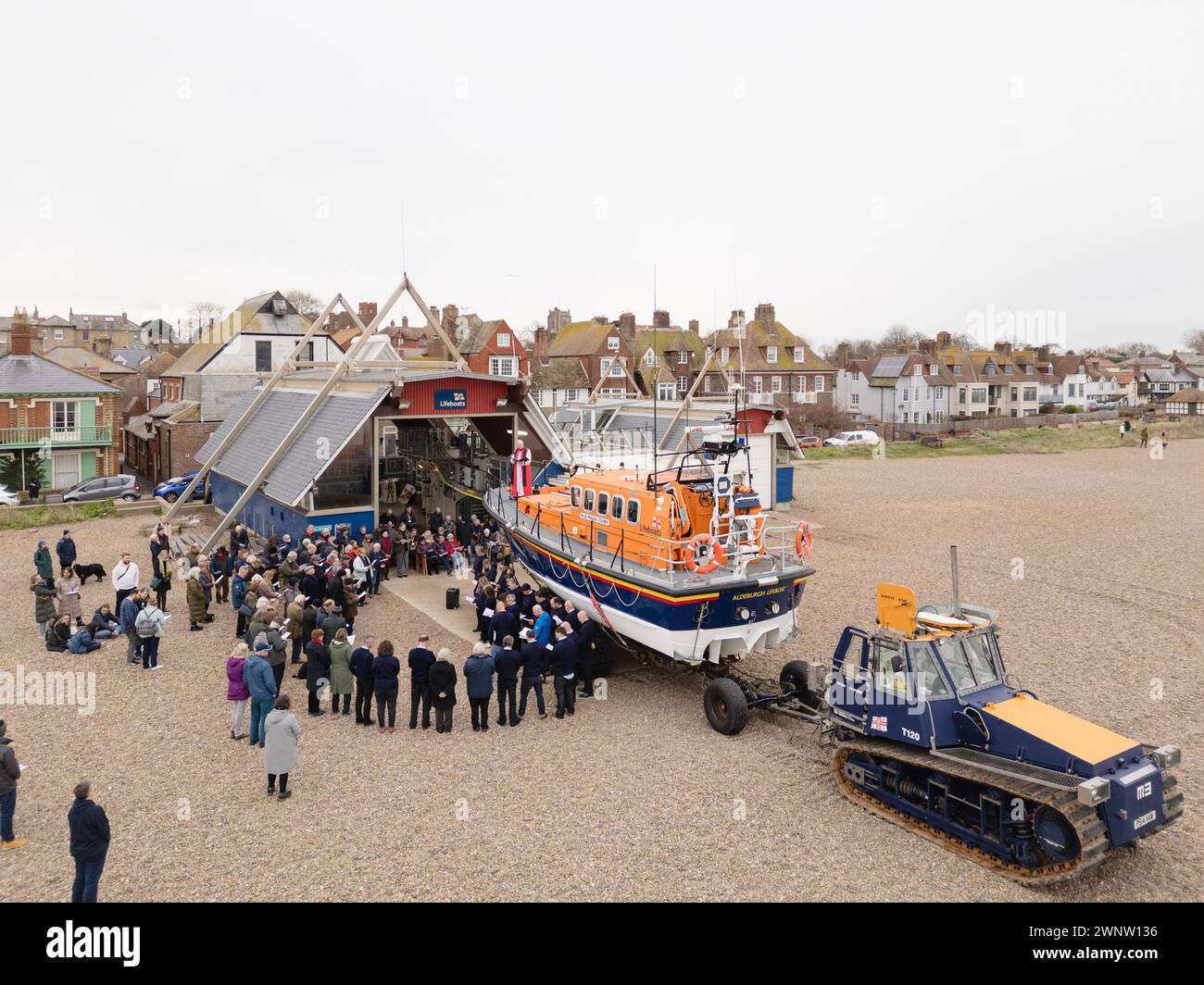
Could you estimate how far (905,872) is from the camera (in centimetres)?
1027

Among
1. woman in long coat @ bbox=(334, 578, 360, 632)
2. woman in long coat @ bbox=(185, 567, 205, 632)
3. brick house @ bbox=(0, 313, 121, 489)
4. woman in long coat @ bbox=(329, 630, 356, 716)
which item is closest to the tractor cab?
woman in long coat @ bbox=(329, 630, 356, 716)

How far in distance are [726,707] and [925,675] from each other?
3745 millimetres

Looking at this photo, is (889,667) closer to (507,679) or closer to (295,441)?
(507,679)

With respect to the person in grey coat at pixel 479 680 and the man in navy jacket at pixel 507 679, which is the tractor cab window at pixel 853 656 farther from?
the person in grey coat at pixel 479 680

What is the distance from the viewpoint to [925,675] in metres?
11.3

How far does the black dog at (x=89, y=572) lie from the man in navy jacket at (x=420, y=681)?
13.9 meters

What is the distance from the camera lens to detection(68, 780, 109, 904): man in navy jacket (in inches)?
361

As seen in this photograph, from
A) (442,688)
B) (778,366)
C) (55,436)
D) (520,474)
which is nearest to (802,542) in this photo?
(442,688)

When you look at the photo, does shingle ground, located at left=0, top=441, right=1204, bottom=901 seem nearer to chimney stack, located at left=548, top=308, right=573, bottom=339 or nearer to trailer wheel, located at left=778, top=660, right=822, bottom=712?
trailer wheel, located at left=778, top=660, right=822, bottom=712

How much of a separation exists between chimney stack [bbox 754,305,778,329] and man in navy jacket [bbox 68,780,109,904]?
66.2 m

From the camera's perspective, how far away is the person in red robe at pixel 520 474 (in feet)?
73.2

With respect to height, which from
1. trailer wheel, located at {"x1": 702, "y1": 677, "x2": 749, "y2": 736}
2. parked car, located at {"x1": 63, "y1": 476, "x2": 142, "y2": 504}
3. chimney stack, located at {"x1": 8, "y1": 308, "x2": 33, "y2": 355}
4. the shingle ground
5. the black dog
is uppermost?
chimney stack, located at {"x1": 8, "y1": 308, "x2": 33, "y2": 355}
